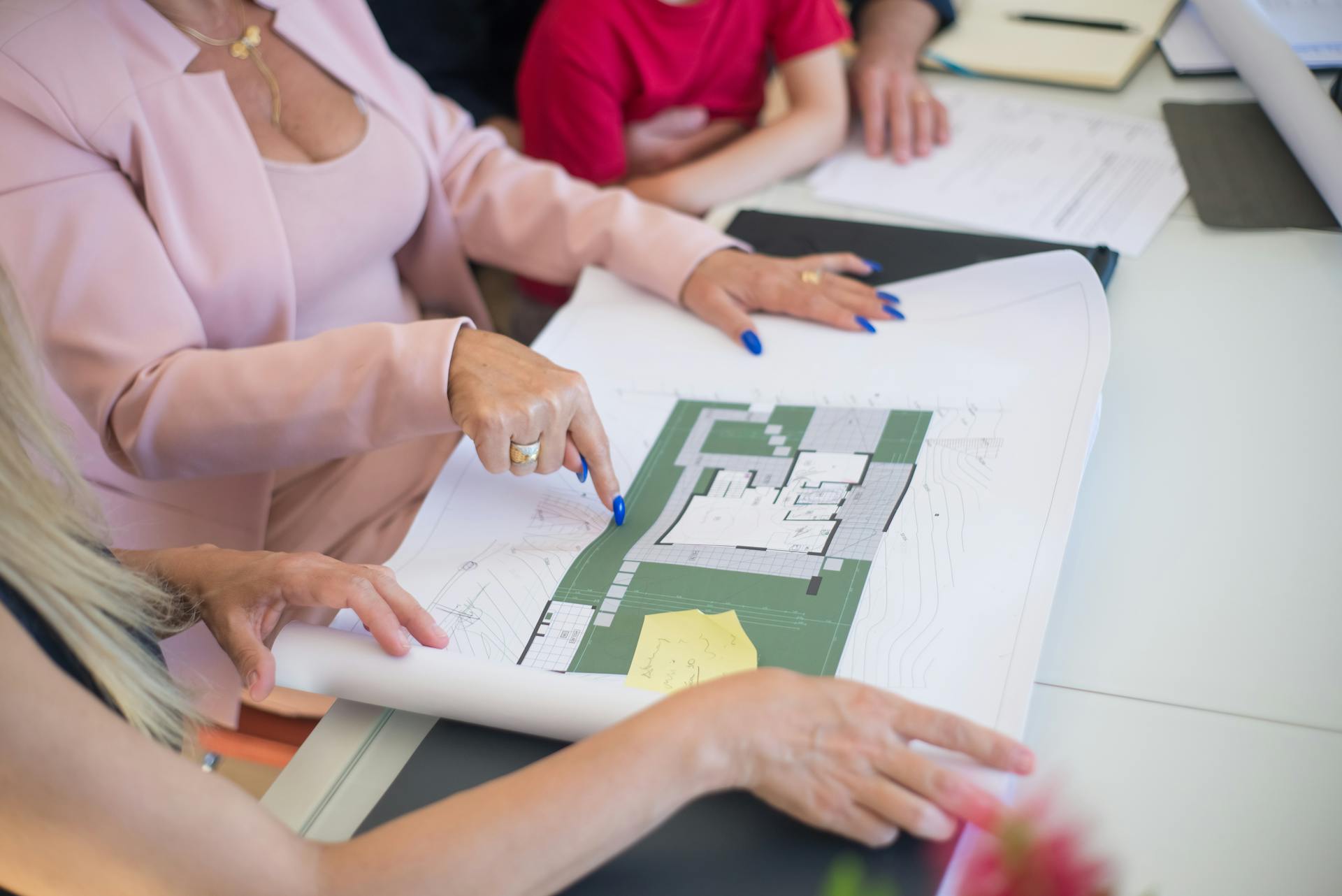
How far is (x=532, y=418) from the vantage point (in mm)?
854

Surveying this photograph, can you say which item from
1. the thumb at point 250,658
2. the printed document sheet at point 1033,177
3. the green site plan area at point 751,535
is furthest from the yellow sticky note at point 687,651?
the printed document sheet at point 1033,177

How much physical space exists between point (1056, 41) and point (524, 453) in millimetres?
1067

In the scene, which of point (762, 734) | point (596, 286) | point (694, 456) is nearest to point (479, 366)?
point (694, 456)

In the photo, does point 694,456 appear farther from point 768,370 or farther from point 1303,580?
point 1303,580

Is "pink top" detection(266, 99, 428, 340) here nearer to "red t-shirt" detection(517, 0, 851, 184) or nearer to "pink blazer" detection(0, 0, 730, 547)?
"pink blazer" detection(0, 0, 730, 547)

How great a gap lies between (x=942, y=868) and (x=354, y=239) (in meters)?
0.86

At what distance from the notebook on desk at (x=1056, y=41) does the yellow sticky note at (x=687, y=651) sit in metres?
1.03

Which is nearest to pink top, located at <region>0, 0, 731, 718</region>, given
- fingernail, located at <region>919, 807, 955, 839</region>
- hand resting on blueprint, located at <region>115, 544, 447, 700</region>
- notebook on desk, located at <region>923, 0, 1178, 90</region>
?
hand resting on blueprint, located at <region>115, 544, 447, 700</region>

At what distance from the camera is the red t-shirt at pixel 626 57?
1411 millimetres

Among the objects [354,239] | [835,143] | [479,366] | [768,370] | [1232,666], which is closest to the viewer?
[1232,666]

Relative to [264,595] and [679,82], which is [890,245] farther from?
[264,595]

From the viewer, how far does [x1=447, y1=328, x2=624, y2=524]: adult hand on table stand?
86 cm

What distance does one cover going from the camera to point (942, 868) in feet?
1.95

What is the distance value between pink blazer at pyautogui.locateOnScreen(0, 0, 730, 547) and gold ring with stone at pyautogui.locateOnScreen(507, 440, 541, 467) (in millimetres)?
80
